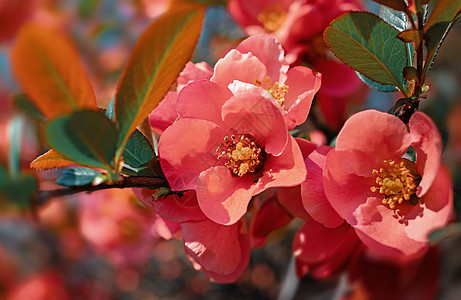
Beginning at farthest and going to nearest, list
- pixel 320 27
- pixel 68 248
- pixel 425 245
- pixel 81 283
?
pixel 81 283 → pixel 68 248 → pixel 320 27 → pixel 425 245

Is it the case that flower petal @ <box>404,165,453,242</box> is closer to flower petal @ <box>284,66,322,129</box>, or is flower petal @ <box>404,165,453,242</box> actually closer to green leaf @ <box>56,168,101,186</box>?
flower petal @ <box>284,66,322,129</box>

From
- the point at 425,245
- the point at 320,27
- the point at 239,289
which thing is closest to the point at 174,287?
the point at 239,289

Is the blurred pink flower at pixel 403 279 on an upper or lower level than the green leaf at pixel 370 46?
lower

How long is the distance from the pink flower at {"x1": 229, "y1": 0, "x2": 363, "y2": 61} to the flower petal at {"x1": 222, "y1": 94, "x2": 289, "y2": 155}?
23 centimetres

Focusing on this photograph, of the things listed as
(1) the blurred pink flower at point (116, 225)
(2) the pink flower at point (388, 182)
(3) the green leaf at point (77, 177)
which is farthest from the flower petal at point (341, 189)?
(1) the blurred pink flower at point (116, 225)

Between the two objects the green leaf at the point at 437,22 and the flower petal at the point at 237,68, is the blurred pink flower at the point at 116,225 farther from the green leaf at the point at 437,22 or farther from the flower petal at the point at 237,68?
the green leaf at the point at 437,22

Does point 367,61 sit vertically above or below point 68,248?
above

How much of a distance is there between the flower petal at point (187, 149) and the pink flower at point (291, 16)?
0.25 meters

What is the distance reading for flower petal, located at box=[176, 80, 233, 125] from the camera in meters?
0.39

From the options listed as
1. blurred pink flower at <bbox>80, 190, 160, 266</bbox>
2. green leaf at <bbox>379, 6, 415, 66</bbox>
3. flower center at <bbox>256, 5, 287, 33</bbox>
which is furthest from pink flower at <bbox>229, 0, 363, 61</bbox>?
blurred pink flower at <bbox>80, 190, 160, 266</bbox>

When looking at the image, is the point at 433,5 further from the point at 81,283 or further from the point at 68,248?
the point at 81,283

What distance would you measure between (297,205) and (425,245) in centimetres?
14

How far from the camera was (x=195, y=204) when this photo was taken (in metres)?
0.42

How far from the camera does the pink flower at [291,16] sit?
1.96 ft
